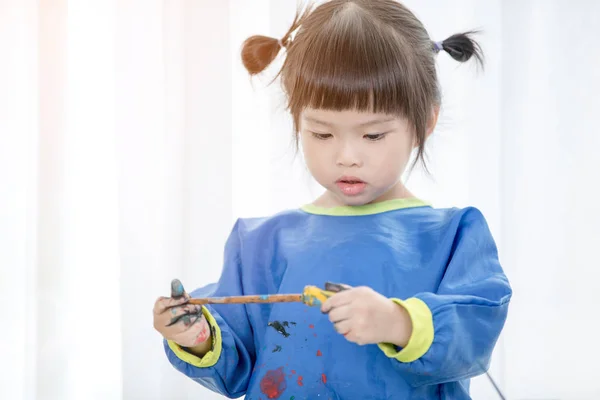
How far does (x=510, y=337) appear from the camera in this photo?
1605 millimetres

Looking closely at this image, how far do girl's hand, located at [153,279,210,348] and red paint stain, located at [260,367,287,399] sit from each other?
0.31 ft

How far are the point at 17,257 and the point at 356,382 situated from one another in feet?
2.61

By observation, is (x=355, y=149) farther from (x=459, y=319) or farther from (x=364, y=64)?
(x=459, y=319)

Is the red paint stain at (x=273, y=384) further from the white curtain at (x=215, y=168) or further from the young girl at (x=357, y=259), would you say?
the white curtain at (x=215, y=168)

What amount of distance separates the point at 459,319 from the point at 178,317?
282 millimetres

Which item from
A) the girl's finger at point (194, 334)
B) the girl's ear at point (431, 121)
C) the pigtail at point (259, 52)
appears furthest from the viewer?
the pigtail at point (259, 52)

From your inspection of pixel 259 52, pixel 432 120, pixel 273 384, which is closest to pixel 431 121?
pixel 432 120

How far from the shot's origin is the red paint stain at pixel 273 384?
89cm

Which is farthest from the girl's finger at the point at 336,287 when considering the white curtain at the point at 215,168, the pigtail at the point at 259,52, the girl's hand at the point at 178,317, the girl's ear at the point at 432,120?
the white curtain at the point at 215,168

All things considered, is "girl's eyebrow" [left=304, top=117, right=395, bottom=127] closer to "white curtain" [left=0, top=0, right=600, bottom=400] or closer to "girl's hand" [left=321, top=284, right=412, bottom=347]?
"girl's hand" [left=321, top=284, right=412, bottom=347]

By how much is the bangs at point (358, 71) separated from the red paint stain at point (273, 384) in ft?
0.97

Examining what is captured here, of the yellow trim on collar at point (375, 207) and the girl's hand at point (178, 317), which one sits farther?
the yellow trim on collar at point (375, 207)

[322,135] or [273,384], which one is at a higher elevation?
[322,135]

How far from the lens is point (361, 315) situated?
74 cm
